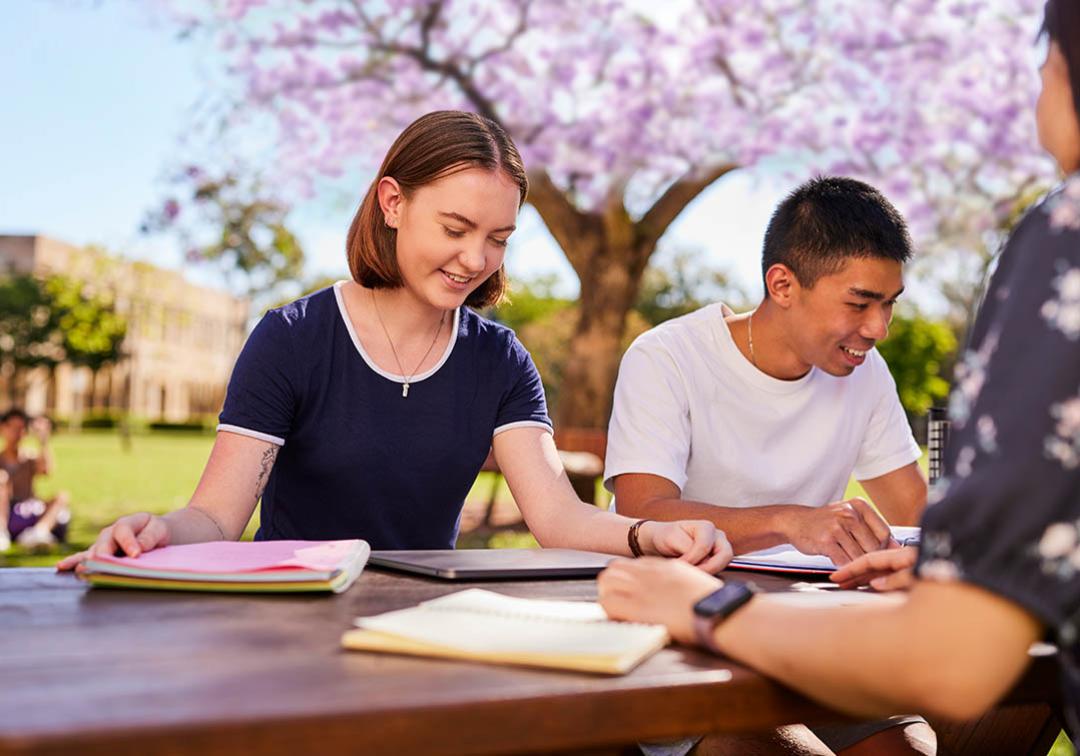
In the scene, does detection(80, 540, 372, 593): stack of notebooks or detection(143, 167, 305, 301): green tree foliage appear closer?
detection(80, 540, 372, 593): stack of notebooks

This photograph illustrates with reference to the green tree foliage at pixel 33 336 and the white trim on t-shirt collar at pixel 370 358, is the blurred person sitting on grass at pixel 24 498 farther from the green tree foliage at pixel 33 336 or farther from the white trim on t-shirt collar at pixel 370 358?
the green tree foliage at pixel 33 336

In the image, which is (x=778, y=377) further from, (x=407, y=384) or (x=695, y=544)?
(x=695, y=544)

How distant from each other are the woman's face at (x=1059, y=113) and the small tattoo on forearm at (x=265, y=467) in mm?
1585

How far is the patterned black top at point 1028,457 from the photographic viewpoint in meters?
1.02

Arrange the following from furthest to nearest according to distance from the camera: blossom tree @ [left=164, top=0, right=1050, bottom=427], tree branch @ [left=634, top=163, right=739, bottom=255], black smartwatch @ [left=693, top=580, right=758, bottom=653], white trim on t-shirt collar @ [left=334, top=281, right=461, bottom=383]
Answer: tree branch @ [left=634, top=163, right=739, bottom=255] < blossom tree @ [left=164, top=0, right=1050, bottom=427] < white trim on t-shirt collar @ [left=334, top=281, right=461, bottom=383] < black smartwatch @ [left=693, top=580, right=758, bottom=653]

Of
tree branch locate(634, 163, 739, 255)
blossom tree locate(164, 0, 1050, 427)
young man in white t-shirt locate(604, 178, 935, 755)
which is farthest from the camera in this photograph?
tree branch locate(634, 163, 739, 255)

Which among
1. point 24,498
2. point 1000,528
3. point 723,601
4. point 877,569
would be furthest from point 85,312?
point 1000,528

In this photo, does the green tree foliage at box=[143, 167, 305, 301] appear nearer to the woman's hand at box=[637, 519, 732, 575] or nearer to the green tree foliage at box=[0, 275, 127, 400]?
the woman's hand at box=[637, 519, 732, 575]

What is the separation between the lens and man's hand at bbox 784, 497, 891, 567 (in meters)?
2.08

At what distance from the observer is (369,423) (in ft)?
8.31

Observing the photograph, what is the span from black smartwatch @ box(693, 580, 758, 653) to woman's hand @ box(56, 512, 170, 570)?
0.86 meters

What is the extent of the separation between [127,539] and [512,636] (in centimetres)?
76

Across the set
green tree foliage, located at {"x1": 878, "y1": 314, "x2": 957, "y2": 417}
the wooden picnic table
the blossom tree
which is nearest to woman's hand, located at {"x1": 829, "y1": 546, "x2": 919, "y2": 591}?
the wooden picnic table

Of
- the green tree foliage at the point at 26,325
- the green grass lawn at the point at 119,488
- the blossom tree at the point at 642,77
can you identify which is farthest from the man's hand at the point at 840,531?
the green tree foliage at the point at 26,325
